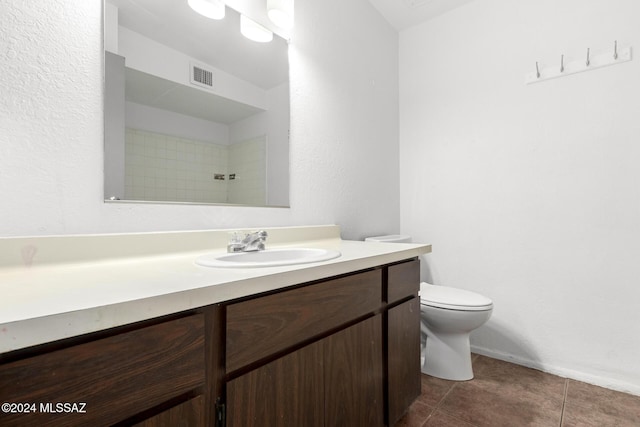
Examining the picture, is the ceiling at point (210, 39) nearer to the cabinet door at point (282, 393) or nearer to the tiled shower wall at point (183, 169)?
the tiled shower wall at point (183, 169)

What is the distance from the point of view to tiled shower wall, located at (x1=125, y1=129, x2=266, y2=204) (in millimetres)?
1054

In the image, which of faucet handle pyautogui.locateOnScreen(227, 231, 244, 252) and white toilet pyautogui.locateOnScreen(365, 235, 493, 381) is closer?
faucet handle pyautogui.locateOnScreen(227, 231, 244, 252)

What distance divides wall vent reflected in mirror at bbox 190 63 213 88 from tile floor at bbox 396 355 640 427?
5.51ft

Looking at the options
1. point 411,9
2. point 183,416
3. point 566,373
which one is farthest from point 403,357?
point 411,9

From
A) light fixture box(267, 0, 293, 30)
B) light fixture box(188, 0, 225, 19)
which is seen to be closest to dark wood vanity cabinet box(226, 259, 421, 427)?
light fixture box(188, 0, 225, 19)

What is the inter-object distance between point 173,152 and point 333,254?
71cm

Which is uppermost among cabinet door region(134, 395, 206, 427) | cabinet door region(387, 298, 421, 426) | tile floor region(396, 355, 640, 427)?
cabinet door region(134, 395, 206, 427)

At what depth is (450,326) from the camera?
161cm

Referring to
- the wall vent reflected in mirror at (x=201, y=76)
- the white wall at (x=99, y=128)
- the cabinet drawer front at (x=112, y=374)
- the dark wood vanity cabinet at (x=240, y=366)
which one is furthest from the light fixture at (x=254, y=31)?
the cabinet drawer front at (x=112, y=374)

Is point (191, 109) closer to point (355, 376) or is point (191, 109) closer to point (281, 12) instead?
point (281, 12)

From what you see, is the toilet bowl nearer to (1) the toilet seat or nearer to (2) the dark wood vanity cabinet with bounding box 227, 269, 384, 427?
(1) the toilet seat

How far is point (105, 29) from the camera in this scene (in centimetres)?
97

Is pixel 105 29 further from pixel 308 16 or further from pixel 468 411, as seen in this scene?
pixel 468 411

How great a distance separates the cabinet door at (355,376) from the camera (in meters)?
0.89
